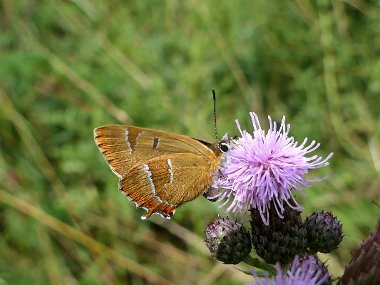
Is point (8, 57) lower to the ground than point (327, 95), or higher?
lower

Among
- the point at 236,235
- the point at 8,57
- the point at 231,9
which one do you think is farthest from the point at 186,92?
the point at 236,235

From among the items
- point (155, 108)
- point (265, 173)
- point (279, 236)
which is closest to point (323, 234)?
point (279, 236)

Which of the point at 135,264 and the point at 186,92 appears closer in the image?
the point at 135,264

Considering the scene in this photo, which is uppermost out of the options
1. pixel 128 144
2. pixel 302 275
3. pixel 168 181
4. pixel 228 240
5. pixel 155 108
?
pixel 155 108

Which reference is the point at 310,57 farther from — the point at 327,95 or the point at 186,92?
the point at 186,92

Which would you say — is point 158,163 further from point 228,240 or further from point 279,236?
point 279,236

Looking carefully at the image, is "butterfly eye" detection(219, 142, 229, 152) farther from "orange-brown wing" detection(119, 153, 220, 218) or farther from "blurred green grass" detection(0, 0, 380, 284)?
"blurred green grass" detection(0, 0, 380, 284)
